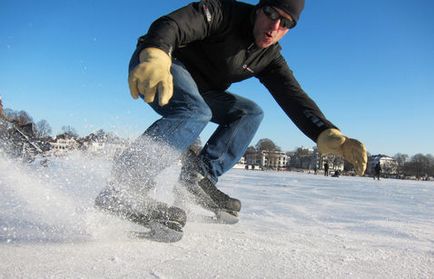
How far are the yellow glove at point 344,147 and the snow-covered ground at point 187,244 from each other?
0.41 meters

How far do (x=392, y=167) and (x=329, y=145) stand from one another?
339 ft

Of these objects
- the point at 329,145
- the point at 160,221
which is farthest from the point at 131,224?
the point at 329,145

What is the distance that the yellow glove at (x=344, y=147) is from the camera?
226 centimetres

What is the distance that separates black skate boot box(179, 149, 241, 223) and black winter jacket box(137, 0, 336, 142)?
530 mm

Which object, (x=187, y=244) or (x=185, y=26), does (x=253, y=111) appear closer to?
(x=185, y=26)

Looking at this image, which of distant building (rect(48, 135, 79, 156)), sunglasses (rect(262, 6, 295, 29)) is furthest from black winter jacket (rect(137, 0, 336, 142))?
distant building (rect(48, 135, 79, 156))

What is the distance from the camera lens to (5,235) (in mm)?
1542

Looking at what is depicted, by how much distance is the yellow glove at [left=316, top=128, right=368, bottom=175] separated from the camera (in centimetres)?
226

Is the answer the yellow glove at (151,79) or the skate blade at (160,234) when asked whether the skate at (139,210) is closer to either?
the skate blade at (160,234)

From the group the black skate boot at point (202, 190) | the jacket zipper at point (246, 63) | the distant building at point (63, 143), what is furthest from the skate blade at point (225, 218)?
the distant building at point (63, 143)

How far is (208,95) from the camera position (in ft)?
8.76

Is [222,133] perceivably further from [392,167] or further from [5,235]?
[392,167]

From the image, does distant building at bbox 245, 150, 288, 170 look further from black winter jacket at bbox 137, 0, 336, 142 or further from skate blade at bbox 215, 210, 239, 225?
skate blade at bbox 215, 210, 239, 225

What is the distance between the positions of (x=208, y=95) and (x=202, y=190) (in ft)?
2.25
